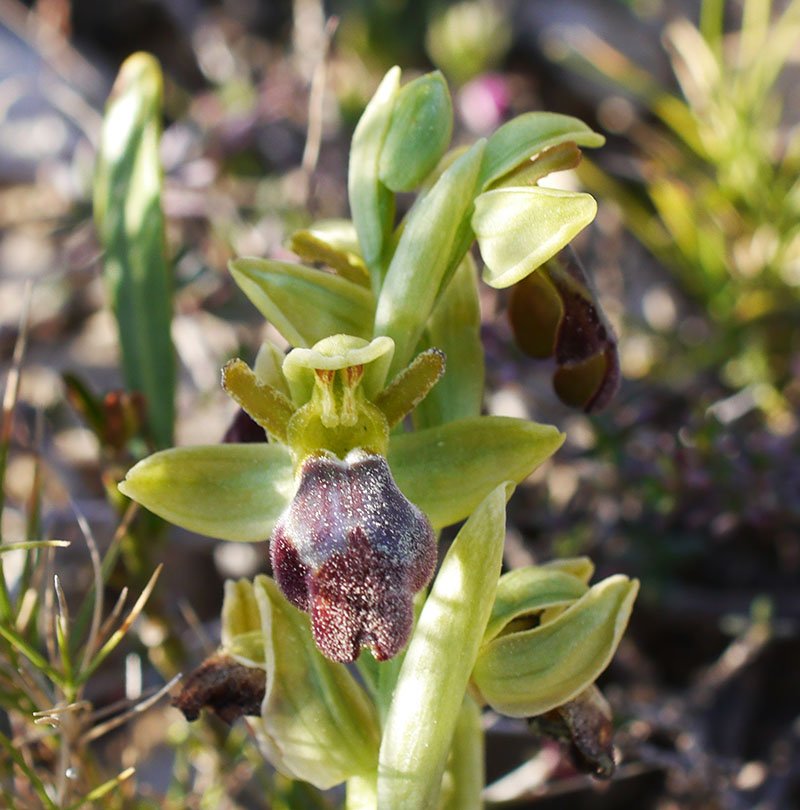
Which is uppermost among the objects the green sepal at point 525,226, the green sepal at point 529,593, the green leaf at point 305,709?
the green sepal at point 525,226

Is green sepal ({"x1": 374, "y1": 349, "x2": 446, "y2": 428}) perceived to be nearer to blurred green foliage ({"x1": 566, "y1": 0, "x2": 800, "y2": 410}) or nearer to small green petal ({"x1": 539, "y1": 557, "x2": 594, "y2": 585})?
small green petal ({"x1": 539, "y1": 557, "x2": 594, "y2": 585})

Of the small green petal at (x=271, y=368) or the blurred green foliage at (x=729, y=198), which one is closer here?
the small green petal at (x=271, y=368)

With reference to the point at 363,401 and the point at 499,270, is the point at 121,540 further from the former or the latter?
the point at 499,270

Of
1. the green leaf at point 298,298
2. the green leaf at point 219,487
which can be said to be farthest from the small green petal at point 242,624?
the green leaf at point 298,298

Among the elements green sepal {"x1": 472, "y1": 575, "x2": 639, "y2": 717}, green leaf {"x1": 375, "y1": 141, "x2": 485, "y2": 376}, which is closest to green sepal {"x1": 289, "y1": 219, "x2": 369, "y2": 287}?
green leaf {"x1": 375, "y1": 141, "x2": 485, "y2": 376}

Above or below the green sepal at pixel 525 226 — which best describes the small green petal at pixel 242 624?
below

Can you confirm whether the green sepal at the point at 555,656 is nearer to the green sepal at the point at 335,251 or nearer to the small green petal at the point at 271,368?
the small green petal at the point at 271,368
